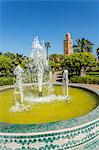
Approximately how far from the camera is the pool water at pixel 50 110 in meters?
6.56

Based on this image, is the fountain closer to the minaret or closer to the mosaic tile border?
the mosaic tile border

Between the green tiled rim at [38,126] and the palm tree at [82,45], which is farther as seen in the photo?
the palm tree at [82,45]

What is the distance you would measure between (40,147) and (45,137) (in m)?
0.23

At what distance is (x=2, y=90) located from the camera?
11344mm

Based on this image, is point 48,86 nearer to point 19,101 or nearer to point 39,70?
point 39,70

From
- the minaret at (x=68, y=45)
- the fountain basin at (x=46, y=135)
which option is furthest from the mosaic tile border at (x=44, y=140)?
the minaret at (x=68, y=45)

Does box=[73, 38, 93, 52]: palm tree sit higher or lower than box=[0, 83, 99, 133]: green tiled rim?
higher

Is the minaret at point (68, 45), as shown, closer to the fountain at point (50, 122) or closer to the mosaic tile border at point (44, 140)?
the fountain at point (50, 122)

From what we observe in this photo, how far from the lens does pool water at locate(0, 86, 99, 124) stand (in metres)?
6.56

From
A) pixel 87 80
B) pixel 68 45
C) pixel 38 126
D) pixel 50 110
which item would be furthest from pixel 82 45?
pixel 38 126

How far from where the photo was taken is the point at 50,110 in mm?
7383

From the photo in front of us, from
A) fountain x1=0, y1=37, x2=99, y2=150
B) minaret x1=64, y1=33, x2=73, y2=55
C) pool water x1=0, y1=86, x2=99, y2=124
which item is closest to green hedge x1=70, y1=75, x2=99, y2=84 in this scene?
fountain x1=0, y1=37, x2=99, y2=150

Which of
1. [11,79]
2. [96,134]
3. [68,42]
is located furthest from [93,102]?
[68,42]

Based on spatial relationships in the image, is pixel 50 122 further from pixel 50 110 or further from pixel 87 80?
pixel 87 80
